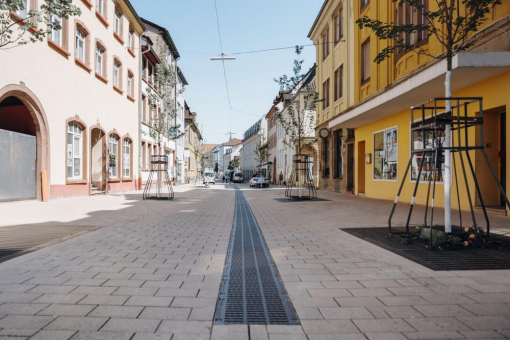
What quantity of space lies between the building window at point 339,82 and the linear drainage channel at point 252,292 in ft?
58.1

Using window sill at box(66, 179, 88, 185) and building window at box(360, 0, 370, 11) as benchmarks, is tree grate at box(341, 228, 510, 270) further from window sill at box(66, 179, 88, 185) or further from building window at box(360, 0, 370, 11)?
building window at box(360, 0, 370, 11)

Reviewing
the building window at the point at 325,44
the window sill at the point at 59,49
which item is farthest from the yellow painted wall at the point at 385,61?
the window sill at the point at 59,49

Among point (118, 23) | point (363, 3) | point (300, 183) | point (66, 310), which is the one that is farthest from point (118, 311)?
point (118, 23)

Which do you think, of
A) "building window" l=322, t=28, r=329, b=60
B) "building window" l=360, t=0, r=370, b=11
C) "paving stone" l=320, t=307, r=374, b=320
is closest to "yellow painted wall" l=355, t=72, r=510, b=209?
"building window" l=360, t=0, r=370, b=11

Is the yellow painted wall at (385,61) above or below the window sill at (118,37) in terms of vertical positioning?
below

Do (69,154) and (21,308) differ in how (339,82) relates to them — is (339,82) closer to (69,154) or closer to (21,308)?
(69,154)

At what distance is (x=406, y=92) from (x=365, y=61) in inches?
307

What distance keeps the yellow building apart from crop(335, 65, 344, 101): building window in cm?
96

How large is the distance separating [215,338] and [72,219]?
7803 millimetres

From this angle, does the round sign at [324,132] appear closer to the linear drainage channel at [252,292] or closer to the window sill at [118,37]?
the window sill at [118,37]

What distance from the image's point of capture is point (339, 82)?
72.4 feet

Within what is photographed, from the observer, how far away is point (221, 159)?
517 feet

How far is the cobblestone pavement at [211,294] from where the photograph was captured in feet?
8.69

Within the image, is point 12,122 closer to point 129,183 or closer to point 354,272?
point 129,183
